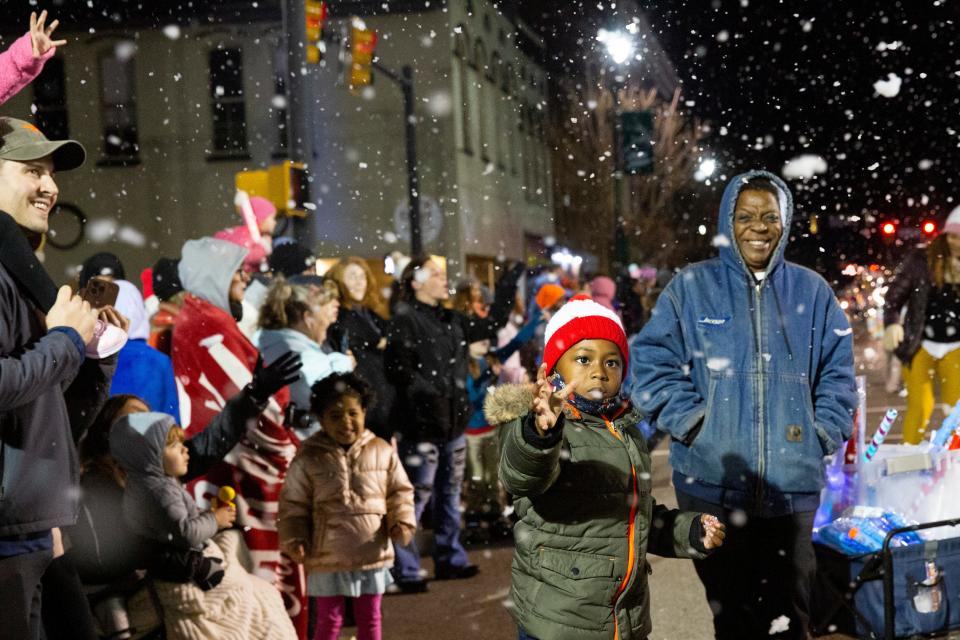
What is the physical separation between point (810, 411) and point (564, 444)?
1.23 meters

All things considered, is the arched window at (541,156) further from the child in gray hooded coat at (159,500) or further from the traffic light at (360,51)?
the child in gray hooded coat at (159,500)

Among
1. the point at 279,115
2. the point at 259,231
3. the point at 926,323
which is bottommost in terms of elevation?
the point at 926,323

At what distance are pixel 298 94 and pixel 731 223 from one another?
271 inches

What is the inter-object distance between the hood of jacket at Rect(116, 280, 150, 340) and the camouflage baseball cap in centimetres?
175

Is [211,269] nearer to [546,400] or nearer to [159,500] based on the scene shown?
[159,500]

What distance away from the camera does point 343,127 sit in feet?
91.9

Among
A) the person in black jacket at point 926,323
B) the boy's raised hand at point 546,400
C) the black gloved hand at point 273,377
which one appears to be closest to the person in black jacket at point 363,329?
the black gloved hand at point 273,377

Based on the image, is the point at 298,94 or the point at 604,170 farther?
the point at 604,170

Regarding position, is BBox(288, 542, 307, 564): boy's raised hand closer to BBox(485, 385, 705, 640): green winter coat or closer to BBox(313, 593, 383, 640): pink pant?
BBox(313, 593, 383, 640): pink pant

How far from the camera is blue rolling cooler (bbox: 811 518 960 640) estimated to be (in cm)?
467

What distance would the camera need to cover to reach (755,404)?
3975 mm

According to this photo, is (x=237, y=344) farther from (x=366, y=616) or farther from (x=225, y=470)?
(x=366, y=616)

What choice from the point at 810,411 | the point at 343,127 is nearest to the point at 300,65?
the point at 810,411

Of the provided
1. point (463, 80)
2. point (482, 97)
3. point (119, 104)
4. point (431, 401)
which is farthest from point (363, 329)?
point (482, 97)
